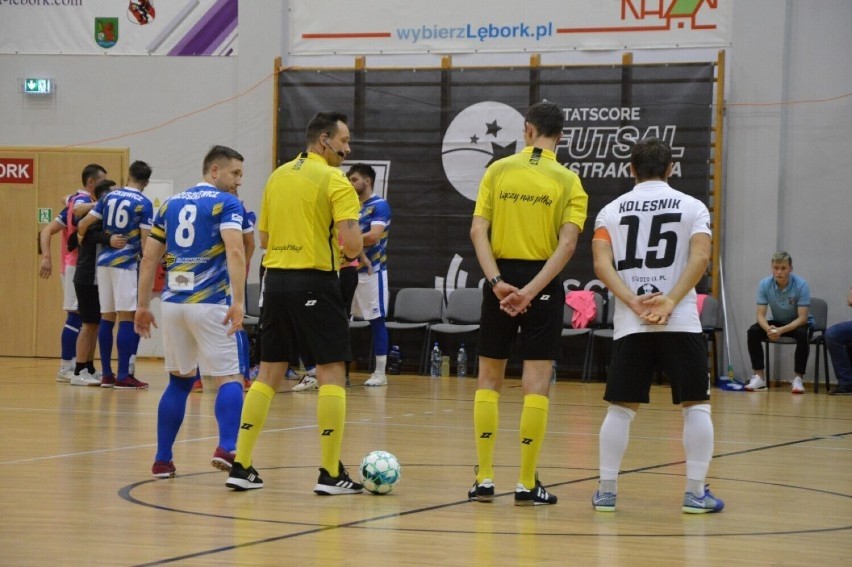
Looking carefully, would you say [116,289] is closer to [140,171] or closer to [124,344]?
[124,344]

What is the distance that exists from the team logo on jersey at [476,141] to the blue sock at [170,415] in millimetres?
8822

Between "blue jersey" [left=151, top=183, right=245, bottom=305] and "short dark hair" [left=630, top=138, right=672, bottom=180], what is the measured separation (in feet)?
6.75

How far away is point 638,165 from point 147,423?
185 inches

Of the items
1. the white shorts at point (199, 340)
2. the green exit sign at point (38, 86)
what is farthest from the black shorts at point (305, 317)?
the green exit sign at point (38, 86)

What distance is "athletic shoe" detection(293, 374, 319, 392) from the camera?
12258 millimetres

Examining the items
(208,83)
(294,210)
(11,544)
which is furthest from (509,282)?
(208,83)

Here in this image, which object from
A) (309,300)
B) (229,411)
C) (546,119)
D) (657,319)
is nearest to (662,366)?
(657,319)

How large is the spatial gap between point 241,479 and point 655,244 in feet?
7.49

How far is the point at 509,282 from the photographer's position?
5957mm

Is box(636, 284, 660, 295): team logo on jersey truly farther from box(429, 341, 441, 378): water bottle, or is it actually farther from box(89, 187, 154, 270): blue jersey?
box(429, 341, 441, 378): water bottle

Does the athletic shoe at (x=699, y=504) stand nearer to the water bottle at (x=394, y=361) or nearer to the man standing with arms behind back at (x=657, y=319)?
the man standing with arms behind back at (x=657, y=319)

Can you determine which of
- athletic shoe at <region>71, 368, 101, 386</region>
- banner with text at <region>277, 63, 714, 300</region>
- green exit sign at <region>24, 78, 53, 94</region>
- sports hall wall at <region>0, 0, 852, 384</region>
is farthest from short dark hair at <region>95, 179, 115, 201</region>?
sports hall wall at <region>0, 0, 852, 384</region>

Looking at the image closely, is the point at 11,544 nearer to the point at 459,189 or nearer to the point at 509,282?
the point at 509,282

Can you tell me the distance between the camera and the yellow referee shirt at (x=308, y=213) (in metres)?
6.14
